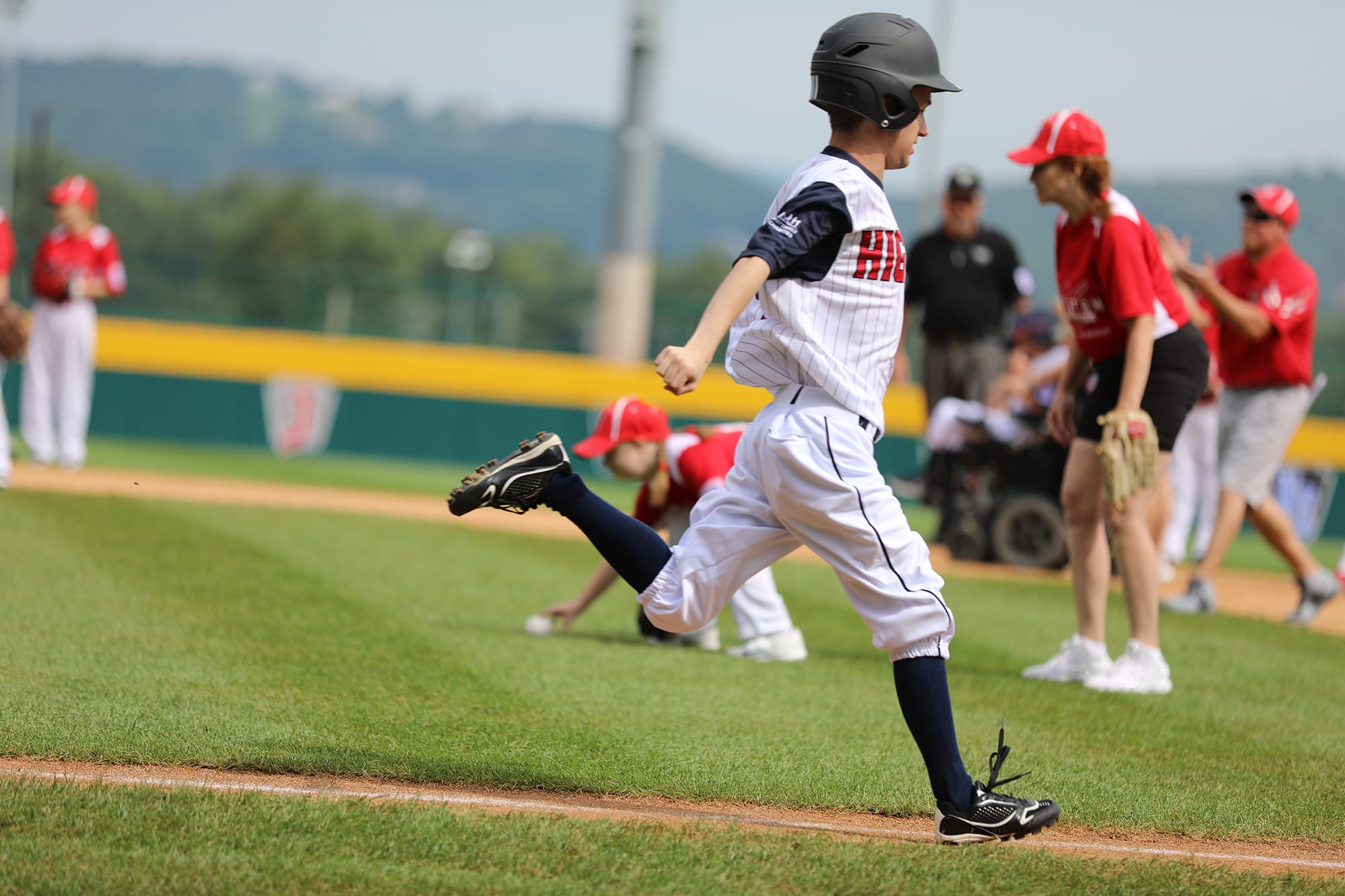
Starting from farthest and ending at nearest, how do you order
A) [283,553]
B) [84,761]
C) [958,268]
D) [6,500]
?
1. [958,268]
2. [6,500]
3. [283,553]
4. [84,761]

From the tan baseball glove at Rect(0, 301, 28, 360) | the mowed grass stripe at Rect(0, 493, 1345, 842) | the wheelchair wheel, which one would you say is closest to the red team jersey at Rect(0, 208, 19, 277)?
the tan baseball glove at Rect(0, 301, 28, 360)

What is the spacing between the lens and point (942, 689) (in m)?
3.38

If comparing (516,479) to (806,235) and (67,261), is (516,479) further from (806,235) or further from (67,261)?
(67,261)

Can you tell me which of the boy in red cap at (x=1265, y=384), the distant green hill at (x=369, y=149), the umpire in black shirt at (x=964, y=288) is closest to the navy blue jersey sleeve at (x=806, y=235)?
the boy in red cap at (x=1265, y=384)

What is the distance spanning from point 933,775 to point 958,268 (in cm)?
787

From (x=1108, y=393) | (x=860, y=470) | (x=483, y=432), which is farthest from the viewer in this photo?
(x=483, y=432)

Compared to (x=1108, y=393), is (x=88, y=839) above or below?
below

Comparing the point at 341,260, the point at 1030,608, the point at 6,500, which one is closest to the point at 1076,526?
the point at 1030,608

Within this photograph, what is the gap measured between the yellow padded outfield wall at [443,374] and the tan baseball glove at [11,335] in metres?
10.7

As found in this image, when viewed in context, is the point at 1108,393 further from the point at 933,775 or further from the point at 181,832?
the point at 181,832

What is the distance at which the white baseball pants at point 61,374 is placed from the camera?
11945mm

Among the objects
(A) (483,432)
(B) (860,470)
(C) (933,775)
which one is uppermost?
(B) (860,470)

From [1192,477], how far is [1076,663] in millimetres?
6239

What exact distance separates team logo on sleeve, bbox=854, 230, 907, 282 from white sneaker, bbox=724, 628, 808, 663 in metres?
2.76
